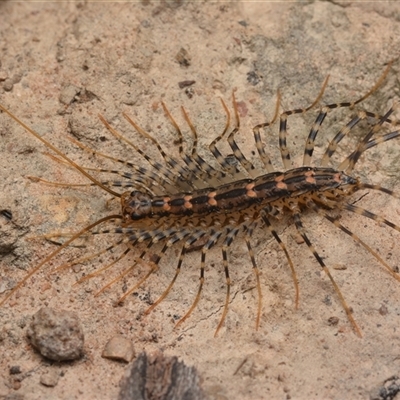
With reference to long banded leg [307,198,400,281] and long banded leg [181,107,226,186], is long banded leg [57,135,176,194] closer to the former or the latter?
long banded leg [181,107,226,186]

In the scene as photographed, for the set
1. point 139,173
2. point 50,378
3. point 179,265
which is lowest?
point 50,378

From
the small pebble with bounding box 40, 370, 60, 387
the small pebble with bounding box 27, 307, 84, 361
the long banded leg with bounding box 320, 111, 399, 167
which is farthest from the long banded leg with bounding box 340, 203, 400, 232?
the small pebble with bounding box 40, 370, 60, 387

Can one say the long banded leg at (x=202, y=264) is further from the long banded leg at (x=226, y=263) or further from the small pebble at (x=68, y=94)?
the small pebble at (x=68, y=94)

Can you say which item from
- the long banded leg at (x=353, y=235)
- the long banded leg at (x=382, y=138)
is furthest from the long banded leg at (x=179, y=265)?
the long banded leg at (x=382, y=138)

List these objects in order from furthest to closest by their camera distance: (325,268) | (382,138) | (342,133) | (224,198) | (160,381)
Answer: (342,133) → (382,138) → (224,198) → (325,268) → (160,381)

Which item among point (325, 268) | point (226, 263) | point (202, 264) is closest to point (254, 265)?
point (226, 263)

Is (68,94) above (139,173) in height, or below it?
above

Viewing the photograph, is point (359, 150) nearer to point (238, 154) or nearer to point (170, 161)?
point (238, 154)
